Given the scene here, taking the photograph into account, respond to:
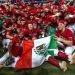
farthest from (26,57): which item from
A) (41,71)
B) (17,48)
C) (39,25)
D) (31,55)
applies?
(39,25)

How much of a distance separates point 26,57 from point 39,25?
9.15ft

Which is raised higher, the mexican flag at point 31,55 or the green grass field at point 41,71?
the mexican flag at point 31,55

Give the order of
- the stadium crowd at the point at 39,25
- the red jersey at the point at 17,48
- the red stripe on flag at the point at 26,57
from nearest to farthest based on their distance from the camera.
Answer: the red stripe on flag at the point at 26,57
the red jersey at the point at 17,48
the stadium crowd at the point at 39,25

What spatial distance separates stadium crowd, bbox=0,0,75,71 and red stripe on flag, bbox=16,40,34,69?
178mm

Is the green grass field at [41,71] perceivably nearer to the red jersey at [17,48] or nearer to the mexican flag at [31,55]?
the mexican flag at [31,55]

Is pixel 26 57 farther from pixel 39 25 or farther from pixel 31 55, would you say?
pixel 39 25

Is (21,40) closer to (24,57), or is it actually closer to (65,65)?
(24,57)

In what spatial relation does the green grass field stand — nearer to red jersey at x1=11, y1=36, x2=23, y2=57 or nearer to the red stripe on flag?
the red stripe on flag

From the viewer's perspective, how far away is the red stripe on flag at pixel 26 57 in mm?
7449

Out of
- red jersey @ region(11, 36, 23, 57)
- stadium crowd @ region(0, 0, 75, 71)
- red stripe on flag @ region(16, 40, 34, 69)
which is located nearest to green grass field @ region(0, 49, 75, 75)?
red stripe on flag @ region(16, 40, 34, 69)

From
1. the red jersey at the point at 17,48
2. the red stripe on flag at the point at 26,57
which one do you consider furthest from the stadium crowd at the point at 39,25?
the red stripe on flag at the point at 26,57

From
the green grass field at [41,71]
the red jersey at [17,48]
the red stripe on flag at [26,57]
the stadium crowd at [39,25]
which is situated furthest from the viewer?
the stadium crowd at [39,25]

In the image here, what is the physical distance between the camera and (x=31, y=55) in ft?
25.0

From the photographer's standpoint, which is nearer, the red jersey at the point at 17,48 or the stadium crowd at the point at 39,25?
the red jersey at the point at 17,48
